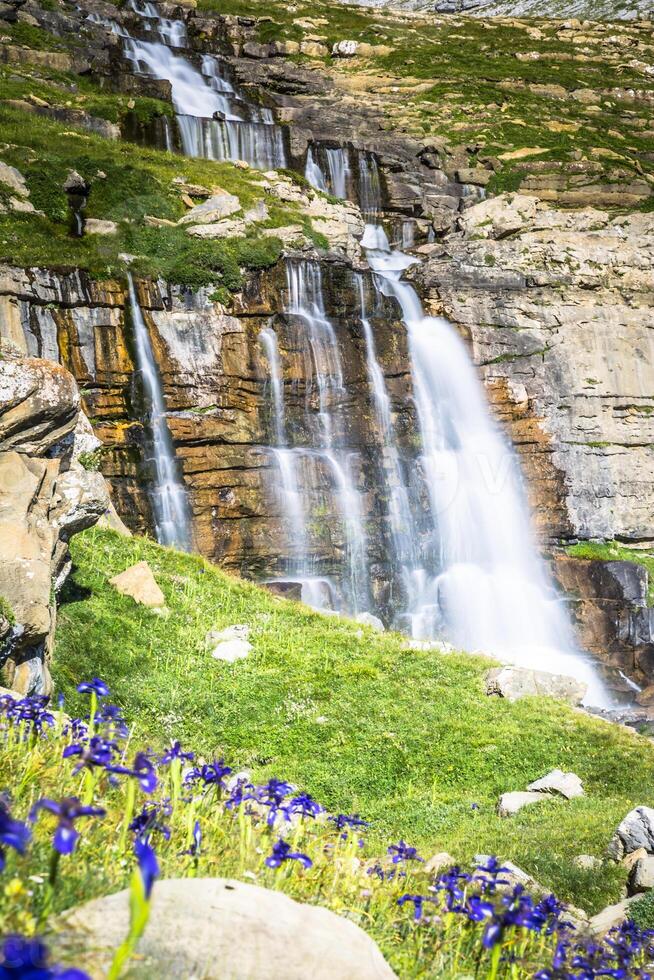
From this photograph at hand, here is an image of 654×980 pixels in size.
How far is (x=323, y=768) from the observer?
439 inches

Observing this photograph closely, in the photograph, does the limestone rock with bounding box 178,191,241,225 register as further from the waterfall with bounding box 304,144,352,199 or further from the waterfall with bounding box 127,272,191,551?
the waterfall with bounding box 304,144,352,199

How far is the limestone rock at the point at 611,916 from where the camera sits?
19.2 ft

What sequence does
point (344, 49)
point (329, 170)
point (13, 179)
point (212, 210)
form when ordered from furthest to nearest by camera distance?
point (344, 49)
point (329, 170)
point (212, 210)
point (13, 179)

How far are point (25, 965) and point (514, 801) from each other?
10633 millimetres

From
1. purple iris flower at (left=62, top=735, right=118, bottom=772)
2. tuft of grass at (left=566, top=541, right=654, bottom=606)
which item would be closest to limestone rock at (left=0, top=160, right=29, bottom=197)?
tuft of grass at (left=566, top=541, right=654, bottom=606)

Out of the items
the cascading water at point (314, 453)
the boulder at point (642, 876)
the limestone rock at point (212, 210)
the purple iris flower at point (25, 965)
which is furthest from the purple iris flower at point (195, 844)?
the limestone rock at point (212, 210)

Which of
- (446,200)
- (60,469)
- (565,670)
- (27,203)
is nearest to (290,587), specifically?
(565,670)

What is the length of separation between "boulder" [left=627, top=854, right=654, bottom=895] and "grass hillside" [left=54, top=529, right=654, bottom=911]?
0.81 feet

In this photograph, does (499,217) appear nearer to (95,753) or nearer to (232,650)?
(232,650)

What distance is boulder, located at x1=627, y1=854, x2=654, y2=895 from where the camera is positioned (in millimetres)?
6871

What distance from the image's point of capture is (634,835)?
311 inches

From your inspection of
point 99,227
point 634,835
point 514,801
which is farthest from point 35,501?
point 99,227

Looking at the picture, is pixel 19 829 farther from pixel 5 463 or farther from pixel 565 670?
pixel 565 670

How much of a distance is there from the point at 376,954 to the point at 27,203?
3150cm
